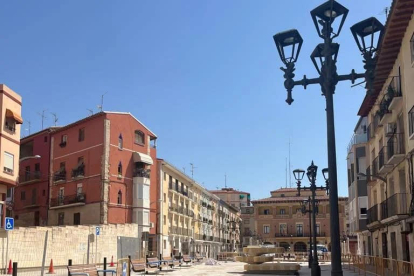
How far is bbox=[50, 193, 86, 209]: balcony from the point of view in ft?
151

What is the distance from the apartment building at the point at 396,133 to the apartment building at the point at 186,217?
2948 cm

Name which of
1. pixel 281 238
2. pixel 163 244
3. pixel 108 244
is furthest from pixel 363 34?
pixel 281 238

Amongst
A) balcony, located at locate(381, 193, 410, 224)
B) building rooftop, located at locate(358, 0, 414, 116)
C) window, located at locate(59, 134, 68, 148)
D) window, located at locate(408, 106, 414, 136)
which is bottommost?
balcony, located at locate(381, 193, 410, 224)

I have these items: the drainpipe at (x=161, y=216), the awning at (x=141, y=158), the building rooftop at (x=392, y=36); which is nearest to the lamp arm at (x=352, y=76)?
the building rooftop at (x=392, y=36)

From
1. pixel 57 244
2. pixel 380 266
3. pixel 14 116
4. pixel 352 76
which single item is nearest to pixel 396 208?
pixel 380 266

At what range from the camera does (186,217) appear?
66.6 meters

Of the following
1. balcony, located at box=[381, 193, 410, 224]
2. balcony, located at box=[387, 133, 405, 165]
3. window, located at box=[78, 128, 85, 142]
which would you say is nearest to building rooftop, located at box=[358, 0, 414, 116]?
balcony, located at box=[387, 133, 405, 165]

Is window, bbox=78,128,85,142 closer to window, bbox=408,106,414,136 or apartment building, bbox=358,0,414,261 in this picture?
apartment building, bbox=358,0,414,261

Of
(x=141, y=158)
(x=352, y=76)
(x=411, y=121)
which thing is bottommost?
(x=352, y=76)

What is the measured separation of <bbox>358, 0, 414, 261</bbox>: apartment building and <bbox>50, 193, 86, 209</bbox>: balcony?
26.0 metres

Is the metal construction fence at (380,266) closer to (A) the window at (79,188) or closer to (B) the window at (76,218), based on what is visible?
(B) the window at (76,218)

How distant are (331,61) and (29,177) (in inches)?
1900

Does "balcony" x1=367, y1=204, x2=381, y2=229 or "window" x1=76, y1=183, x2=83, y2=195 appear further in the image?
"window" x1=76, y1=183, x2=83, y2=195

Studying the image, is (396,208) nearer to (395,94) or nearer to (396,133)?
(396,133)
